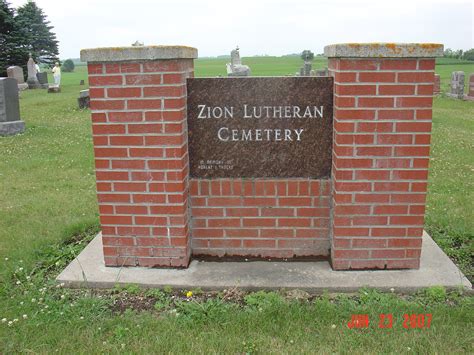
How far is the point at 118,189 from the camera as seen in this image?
357 centimetres

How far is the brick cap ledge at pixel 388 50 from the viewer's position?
3.21 metres

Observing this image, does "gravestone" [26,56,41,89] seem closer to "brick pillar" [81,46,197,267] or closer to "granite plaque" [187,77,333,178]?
"brick pillar" [81,46,197,267]

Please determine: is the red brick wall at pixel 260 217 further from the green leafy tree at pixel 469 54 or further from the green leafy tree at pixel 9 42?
the green leafy tree at pixel 469 54

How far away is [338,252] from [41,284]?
2.20 m

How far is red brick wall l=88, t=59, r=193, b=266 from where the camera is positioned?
3.40 metres

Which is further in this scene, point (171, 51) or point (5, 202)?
point (5, 202)

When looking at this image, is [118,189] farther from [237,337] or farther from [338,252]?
[338,252]

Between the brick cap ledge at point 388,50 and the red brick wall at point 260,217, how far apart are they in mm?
966

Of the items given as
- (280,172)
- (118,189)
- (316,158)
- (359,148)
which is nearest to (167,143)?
(118,189)

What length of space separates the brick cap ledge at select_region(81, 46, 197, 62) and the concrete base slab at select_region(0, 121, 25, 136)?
27.1 ft

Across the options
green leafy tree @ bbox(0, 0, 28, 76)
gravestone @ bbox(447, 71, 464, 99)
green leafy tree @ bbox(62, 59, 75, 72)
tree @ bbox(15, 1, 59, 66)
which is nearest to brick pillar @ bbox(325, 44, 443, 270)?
gravestone @ bbox(447, 71, 464, 99)

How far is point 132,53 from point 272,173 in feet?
4.36

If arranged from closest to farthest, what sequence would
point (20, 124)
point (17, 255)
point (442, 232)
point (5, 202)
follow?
point (17, 255)
point (442, 232)
point (5, 202)
point (20, 124)

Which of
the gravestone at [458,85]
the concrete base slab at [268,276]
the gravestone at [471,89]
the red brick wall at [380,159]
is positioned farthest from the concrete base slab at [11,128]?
the gravestone at [458,85]
